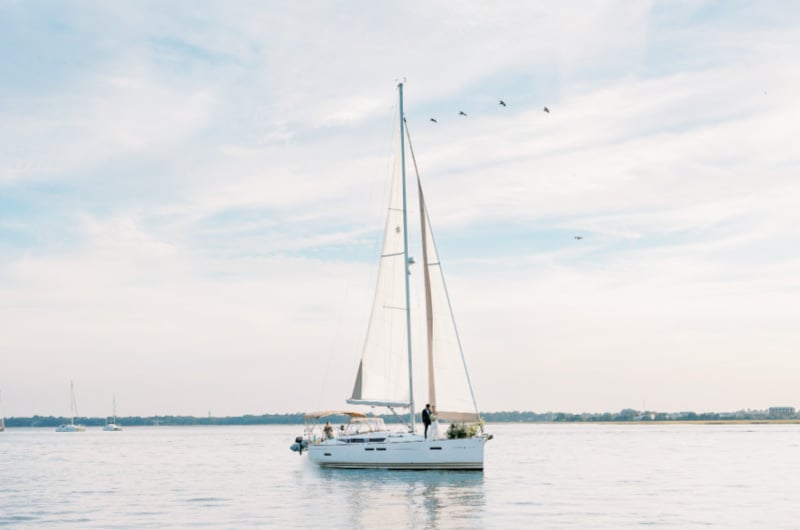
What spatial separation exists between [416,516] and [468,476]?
48.6ft

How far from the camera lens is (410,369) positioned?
46094 millimetres

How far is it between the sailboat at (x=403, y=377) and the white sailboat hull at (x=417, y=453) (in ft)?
0.16

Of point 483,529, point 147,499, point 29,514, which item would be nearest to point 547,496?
point 483,529

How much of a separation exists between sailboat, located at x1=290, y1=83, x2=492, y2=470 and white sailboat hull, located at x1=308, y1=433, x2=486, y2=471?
5cm

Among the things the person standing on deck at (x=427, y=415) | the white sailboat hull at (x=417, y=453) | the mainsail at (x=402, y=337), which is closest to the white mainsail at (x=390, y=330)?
the mainsail at (x=402, y=337)

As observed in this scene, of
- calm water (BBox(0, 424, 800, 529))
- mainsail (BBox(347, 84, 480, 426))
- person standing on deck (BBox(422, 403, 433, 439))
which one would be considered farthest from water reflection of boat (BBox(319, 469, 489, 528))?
mainsail (BBox(347, 84, 480, 426))

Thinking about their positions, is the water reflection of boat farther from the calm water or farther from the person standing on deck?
the person standing on deck

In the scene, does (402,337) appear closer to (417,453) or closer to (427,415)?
(427,415)

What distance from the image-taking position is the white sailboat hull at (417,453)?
44.1m

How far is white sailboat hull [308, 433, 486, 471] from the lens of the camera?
1735 inches

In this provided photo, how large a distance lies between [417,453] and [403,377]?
163 inches

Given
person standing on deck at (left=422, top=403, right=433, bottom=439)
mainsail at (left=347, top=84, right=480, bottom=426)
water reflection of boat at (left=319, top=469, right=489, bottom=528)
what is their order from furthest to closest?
mainsail at (left=347, top=84, right=480, bottom=426) < person standing on deck at (left=422, top=403, right=433, bottom=439) < water reflection of boat at (left=319, top=469, right=489, bottom=528)

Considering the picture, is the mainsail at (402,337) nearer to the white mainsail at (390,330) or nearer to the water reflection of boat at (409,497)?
the white mainsail at (390,330)

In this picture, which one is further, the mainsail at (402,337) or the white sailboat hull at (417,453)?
the mainsail at (402,337)
